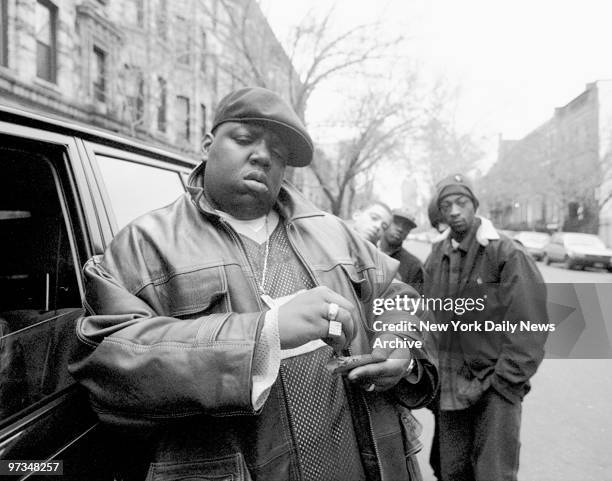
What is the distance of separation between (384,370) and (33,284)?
1.43 meters

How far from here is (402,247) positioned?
13.6ft

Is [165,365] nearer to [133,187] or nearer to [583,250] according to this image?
[133,187]

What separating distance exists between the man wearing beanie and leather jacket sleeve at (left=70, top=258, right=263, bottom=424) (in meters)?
1.45

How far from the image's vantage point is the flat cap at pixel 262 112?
1.45m

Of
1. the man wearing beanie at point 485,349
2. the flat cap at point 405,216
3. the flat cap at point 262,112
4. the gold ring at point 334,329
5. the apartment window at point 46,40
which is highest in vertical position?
the apartment window at point 46,40

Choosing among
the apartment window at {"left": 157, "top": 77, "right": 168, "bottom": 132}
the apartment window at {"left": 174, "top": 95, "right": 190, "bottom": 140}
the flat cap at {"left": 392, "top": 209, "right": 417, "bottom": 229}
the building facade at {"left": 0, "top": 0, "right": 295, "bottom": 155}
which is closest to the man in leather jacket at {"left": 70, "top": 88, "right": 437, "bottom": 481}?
the flat cap at {"left": 392, "top": 209, "right": 417, "bottom": 229}

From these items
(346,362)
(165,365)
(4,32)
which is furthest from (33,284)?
(4,32)

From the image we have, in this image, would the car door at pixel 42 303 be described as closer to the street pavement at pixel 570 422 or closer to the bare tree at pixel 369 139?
the street pavement at pixel 570 422

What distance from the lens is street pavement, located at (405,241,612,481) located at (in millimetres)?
3090

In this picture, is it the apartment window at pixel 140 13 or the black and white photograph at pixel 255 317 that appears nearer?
the black and white photograph at pixel 255 317

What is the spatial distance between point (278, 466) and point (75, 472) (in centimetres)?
54

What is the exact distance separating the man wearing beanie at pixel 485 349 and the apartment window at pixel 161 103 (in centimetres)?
1444

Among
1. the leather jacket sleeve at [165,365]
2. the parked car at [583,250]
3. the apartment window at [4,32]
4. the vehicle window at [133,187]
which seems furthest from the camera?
the apartment window at [4,32]

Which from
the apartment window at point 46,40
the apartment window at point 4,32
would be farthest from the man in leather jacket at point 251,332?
the apartment window at point 46,40
